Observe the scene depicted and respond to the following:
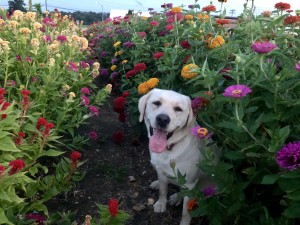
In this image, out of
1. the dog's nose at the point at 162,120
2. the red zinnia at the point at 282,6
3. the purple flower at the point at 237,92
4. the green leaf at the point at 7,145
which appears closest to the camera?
the purple flower at the point at 237,92

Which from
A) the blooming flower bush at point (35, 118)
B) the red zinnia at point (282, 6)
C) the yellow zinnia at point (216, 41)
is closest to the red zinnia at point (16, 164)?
the blooming flower bush at point (35, 118)

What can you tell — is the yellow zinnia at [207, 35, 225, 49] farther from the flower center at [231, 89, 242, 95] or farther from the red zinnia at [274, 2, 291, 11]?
the flower center at [231, 89, 242, 95]

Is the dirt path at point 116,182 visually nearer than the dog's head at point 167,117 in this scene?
No

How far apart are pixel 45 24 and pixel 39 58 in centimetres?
138

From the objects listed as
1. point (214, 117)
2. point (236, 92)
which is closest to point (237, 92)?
point (236, 92)

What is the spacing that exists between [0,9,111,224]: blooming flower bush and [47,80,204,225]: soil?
5.6 inches

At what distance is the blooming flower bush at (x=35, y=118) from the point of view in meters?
1.92

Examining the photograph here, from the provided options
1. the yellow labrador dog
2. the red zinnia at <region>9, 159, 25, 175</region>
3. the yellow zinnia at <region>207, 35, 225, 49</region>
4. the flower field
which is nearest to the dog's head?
the yellow labrador dog

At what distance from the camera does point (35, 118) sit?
2393 mm

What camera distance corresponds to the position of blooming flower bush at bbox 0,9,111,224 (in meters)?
1.92

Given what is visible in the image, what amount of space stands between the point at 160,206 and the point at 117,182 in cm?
49

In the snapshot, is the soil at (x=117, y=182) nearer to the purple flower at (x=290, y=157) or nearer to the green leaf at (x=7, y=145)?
the green leaf at (x=7, y=145)

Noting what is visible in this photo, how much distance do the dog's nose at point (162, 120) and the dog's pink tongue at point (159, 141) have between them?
9 centimetres

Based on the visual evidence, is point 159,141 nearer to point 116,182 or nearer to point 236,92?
point 116,182
